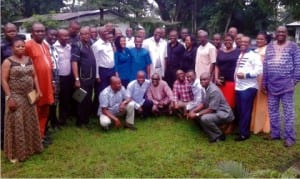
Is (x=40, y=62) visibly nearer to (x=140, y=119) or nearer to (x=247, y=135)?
(x=140, y=119)

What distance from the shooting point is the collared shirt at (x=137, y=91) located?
7562 mm

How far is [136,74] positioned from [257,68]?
2.29 metres

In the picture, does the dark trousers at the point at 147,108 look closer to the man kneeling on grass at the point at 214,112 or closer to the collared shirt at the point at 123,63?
the collared shirt at the point at 123,63

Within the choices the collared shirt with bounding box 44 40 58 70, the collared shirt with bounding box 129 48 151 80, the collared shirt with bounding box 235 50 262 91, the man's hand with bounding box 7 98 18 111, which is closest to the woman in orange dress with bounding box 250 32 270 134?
the collared shirt with bounding box 235 50 262 91

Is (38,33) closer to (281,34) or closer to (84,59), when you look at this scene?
(84,59)

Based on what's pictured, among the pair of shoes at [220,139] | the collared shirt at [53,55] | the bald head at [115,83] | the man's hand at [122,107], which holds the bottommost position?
the pair of shoes at [220,139]

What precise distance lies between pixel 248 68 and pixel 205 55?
3.63 ft

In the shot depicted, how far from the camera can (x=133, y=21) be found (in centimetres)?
2205

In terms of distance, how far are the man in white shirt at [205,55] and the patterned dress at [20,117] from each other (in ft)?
11.0

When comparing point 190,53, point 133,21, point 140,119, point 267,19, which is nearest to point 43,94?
point 140,119

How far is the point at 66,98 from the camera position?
279 inches

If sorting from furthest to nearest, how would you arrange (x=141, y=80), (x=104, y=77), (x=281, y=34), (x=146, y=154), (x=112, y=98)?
(x=141, y=80)
(x=104, y=77)
(x=112, y=98)
(x=281, y=34)
(x=146, y=154)

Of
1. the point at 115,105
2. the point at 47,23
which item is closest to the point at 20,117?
the point at 115,105

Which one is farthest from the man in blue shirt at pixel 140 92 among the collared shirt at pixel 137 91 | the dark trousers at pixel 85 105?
the dark trousers at pixel 85 105
